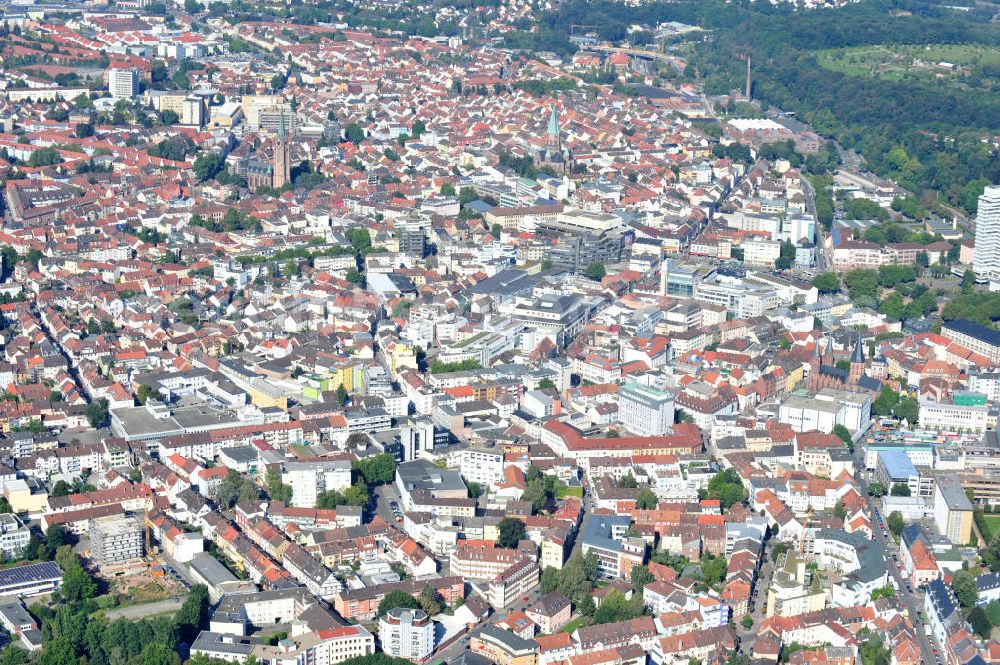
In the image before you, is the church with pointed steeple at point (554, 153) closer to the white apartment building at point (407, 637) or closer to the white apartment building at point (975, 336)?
the white apartment building at point (975, 336)

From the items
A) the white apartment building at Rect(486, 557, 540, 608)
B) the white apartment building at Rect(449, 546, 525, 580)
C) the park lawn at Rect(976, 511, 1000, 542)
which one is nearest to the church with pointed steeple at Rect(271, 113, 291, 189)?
the white apartment building at Rect(449, 546, 525, 580)

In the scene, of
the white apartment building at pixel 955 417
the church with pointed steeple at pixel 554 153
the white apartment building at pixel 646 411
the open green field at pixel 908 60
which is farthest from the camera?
the open green field at pixel 908 60

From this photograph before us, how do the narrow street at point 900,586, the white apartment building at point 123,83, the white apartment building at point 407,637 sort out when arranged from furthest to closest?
1. the white apartment building at point 123,83
2. the narrow street at point 900,586
3. the white apartment building at point 407,637

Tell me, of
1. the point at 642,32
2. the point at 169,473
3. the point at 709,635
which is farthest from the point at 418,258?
the point at 642,32

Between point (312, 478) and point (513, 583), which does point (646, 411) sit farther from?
point (513, 583)

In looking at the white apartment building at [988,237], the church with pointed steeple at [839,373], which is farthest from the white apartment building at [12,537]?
the white apartment building at [988,237]

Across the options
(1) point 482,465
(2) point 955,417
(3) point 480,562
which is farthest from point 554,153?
(3) point 480,562

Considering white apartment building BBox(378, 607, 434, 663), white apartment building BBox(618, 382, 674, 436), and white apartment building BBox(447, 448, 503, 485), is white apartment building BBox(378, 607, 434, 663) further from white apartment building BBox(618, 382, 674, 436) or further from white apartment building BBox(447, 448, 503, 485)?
white apartment building BBox(618, 382, 674, 436)

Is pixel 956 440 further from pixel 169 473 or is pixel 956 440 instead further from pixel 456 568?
pixel 169 473
